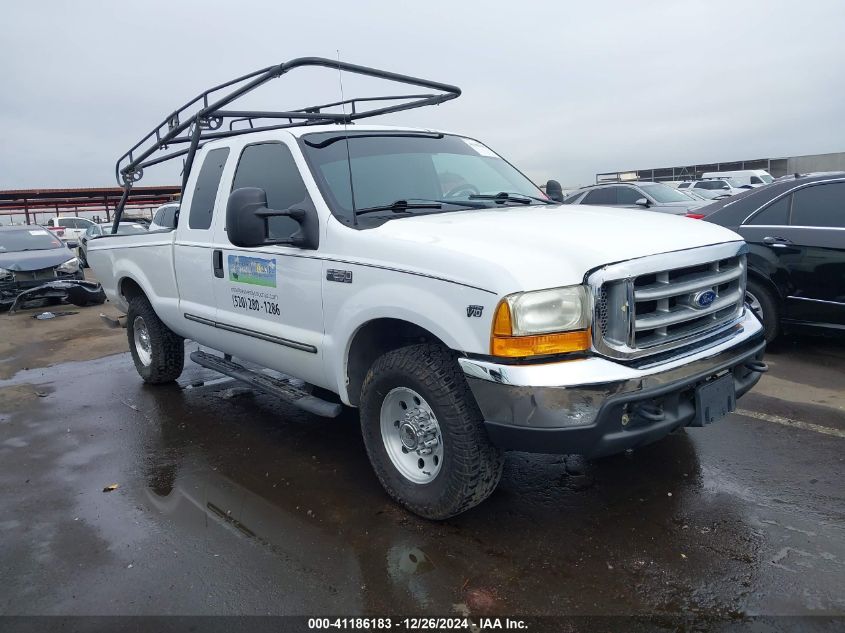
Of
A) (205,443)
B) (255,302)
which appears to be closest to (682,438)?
(255,302)

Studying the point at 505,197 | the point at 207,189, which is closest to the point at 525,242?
the point at 505,197

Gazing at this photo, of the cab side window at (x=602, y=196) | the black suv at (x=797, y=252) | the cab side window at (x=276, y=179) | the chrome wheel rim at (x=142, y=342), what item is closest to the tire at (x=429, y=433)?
the cab side window at (x=276, y=179)

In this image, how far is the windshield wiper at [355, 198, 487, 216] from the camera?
144 inches

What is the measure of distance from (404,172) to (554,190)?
161 centimetres

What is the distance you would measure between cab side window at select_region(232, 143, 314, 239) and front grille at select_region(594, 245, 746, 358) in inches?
71.9

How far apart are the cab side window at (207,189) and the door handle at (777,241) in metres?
4.84

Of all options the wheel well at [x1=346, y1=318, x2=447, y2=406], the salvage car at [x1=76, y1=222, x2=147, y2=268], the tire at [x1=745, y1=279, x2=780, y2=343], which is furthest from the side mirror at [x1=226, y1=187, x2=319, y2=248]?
the salvage car at [x1=76, y1=222, x2=147, y2=268]

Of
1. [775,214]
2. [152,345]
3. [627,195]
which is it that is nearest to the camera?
[152,345]

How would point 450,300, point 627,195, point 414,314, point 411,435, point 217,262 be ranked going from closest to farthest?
point 450,300 < point 414,314 < point 411,435 < point 217,262 < point 627,195

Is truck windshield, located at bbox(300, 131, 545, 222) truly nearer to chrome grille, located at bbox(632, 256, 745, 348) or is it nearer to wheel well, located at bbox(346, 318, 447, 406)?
wheel well, located at bbox(346, 318, 447, 406)

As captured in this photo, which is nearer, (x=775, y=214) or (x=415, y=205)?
(x=415, y=205)

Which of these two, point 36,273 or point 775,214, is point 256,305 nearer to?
point 775,214

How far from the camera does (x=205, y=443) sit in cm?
467

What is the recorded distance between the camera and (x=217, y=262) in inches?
178
